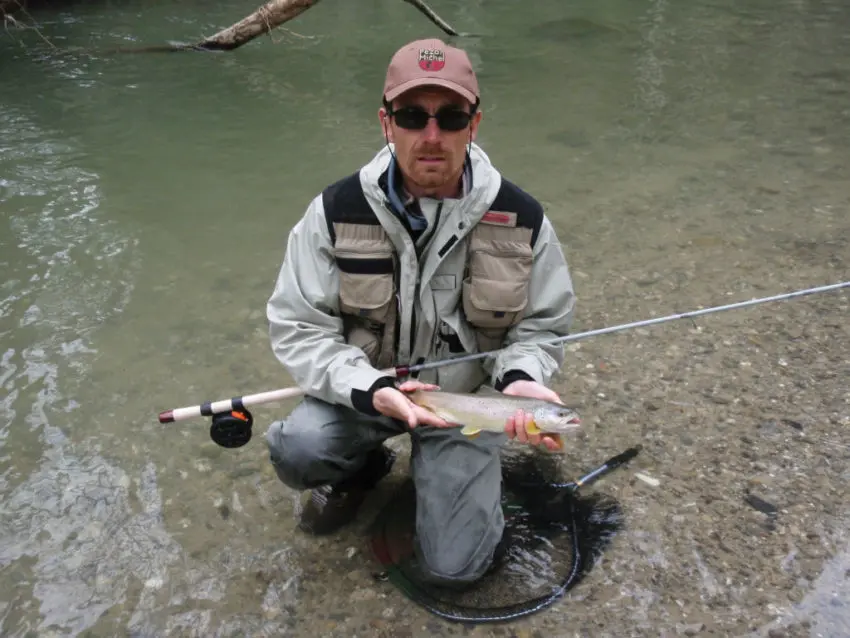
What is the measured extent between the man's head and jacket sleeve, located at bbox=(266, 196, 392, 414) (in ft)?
1.48

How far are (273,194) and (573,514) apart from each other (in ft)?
15.5

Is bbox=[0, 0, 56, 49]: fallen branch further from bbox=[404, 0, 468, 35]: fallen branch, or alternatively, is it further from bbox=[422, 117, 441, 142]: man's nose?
bbox=[422, 117, 441, 142]: man's nose

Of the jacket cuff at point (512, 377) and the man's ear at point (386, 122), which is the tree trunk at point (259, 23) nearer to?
the man's ear at point (386, 122)

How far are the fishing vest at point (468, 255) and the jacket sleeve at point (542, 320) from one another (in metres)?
0.07

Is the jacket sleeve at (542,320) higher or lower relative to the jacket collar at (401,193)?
lower

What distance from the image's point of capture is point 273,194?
7.18 m

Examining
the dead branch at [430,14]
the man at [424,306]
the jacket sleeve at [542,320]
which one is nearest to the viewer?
the man at [424,306]

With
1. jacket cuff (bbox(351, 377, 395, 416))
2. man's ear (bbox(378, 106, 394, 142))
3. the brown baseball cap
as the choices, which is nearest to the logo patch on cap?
the brown baseball cap

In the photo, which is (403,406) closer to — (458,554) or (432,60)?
(458,554)

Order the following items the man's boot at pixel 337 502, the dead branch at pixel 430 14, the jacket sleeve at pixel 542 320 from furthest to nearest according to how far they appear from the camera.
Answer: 1. the dead branch at pixel 430 14
2. the man's boot at pixel 337 502
3. the jacket sleeve at pixel 542 320

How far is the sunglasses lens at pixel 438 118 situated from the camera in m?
2.79

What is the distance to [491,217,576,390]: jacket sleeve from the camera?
3.07 metres

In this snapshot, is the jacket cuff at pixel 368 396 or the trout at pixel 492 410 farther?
the jacket cuff at pixel 368 396

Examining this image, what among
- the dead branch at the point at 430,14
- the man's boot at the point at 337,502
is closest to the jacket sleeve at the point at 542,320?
the man's boot at the point at 337,502
